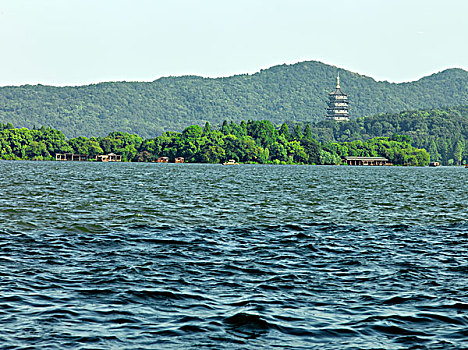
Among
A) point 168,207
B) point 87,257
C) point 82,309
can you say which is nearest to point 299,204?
point 168,207

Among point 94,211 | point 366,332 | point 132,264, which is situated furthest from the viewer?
point 94,211

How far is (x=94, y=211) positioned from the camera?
49250mm

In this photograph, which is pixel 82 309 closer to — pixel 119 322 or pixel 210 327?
pixel 119 322

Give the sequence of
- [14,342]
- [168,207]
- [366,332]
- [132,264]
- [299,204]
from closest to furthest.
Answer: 1. [14,342]
2. [366,332]
3. [132,264]
4. [168,207]
5. [299,204]

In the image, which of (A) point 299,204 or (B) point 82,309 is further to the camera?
(A) point 299,204

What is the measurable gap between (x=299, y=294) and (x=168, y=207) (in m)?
33.9

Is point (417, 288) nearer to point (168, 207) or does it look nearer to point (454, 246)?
point (454, 246)

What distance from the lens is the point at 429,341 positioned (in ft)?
55.8

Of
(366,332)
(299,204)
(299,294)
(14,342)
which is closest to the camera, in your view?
(14,342)

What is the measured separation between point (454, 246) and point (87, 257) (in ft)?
61.4

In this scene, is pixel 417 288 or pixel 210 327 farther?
pixel 417 288

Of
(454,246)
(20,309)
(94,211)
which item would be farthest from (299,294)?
(94,211)

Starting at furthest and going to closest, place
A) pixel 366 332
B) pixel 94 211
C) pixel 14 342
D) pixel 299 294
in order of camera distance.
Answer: pixel 94 211, pixel 299 294, pixel 366 332, pixel 14 342

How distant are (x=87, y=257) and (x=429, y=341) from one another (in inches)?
636
